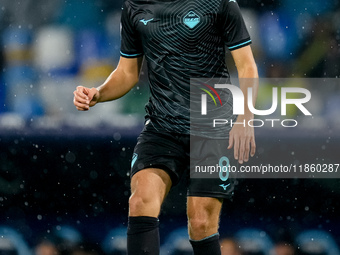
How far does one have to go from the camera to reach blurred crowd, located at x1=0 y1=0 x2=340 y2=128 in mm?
4418

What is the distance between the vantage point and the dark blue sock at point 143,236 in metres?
2.76

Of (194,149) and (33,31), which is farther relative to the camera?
(33,31)

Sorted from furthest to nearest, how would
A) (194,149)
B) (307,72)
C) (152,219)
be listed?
(307,72) → (194,149) → (152,219)

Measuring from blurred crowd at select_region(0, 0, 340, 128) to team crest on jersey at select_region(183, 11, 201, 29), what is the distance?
4.76 feet

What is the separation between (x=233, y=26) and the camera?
10.2 feet

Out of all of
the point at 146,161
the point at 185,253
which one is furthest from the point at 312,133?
the point at 146,161

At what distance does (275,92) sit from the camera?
4.49 m

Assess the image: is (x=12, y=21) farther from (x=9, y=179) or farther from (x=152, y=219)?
(x=152, y=219)

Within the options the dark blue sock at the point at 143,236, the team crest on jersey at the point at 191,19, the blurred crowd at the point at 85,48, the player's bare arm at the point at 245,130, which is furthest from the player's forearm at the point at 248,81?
the blurred crowd at the point at 85,48

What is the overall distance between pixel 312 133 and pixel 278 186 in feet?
1.58

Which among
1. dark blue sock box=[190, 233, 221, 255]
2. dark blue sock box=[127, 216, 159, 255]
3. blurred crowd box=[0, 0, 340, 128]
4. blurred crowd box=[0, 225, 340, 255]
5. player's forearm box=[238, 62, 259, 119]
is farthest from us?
blurred crowd box=[0, 225, 340, 255]

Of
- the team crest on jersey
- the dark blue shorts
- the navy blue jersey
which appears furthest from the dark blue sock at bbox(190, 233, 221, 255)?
the team crest on jersey

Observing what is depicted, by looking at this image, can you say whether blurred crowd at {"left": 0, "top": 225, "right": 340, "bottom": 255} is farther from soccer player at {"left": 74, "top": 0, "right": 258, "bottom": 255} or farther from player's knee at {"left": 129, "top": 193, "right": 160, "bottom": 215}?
player's knee at {"left": 129, "top": 193, "right": 160, "bottom": 215}

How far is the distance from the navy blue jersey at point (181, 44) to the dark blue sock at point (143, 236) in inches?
21.3
